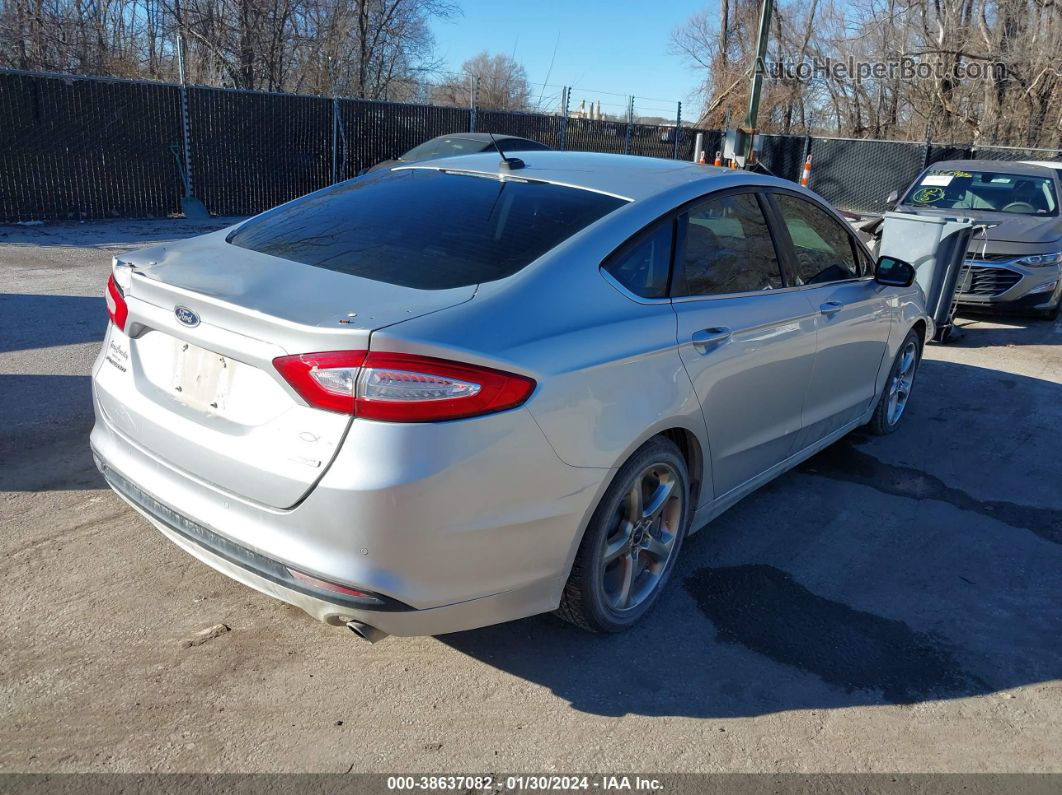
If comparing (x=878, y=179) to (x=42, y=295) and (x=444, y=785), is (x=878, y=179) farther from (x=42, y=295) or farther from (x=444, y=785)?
(x=444, y=785)

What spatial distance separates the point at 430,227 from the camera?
10.6ft

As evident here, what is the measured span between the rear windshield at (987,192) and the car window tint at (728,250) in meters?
7.50

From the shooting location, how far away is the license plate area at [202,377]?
2631 millimetres

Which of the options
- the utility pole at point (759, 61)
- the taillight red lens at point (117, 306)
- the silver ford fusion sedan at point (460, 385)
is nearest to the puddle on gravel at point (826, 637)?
the silver ford fusion sedan at point (460, 385)

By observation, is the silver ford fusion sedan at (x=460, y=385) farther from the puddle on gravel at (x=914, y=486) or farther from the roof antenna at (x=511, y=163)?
the puddle on gravel at (x=914, y=486)

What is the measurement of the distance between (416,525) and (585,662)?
3.52 ft

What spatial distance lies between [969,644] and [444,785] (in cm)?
219

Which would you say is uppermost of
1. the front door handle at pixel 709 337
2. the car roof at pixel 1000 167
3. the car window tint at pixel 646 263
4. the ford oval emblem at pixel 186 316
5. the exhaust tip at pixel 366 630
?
the car roof at pixel 1000 167

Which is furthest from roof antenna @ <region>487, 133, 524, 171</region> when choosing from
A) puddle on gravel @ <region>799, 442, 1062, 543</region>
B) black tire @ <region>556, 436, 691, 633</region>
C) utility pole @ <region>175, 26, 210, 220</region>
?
utility pole @ <region>175, 26, 210, 220</region>

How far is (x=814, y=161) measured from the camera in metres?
21.8

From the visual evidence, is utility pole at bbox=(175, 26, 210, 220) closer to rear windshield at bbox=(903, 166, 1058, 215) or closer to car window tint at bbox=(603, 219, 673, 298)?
rear windshield at bbox=(903, 166, 1058, 215)

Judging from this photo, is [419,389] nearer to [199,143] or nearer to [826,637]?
[826,637]

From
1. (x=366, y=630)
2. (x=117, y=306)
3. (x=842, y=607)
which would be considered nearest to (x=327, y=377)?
(x=366, y=630)

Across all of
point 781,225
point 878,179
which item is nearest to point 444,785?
point 781,225
